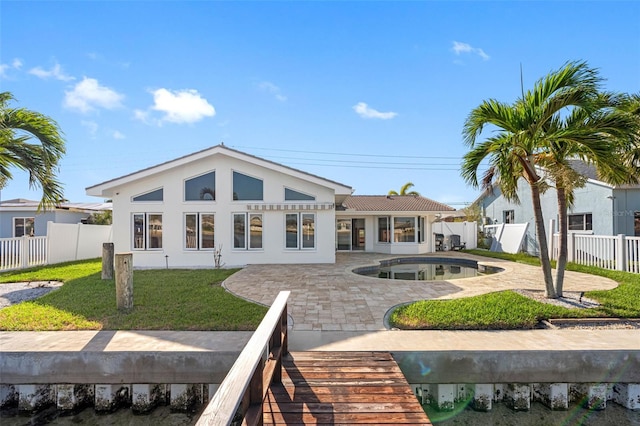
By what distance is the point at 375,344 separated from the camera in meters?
5.67

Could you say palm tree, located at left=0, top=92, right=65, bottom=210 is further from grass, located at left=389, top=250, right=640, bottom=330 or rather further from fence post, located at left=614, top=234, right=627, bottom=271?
fence post, located at left=614, top=234, right=627, bottom=271

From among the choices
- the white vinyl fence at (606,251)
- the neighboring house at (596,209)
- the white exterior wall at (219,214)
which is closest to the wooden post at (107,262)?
the white exterior wall at (219,214)

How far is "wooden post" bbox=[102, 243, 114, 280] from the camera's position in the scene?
1203 cm

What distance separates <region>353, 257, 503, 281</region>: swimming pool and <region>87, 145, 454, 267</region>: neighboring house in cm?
295

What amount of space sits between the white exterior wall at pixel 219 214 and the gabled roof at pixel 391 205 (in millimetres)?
5724

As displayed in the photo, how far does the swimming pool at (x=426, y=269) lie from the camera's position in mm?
14870

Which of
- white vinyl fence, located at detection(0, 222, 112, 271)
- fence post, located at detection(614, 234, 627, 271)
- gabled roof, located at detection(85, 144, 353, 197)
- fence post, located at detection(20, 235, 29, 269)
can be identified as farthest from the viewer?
gabled roof, located at detection(85, 144, 353, 197)

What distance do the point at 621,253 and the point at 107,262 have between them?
21.7 metres

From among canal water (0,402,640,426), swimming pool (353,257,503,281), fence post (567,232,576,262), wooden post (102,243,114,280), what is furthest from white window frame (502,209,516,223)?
wooden post (102,243,114,280)

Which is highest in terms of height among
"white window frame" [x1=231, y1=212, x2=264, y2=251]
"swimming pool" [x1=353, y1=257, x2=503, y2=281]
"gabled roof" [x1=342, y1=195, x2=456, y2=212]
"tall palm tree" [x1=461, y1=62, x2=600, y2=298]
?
"tall palm tree" [x1=461, y1=62, x2=600, y2=298]

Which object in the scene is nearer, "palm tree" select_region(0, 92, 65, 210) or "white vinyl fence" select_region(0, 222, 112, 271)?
"palm tree" select_region(0, 92, 65, 210)

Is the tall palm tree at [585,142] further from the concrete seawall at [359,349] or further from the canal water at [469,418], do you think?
→ the canal water at [469,418]

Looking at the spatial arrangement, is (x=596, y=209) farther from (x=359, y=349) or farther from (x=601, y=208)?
(x=359, y=349)

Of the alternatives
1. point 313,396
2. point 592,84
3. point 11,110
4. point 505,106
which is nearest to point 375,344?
point 313,396
